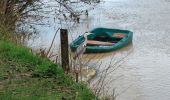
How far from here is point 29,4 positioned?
11734 mm

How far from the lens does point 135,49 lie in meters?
17.6

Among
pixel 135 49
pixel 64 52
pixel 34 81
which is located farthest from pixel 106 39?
pixel 34 81

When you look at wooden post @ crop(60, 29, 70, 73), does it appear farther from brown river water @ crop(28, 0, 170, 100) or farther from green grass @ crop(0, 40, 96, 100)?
brown river water @ crop(28, 0, 170, 100)

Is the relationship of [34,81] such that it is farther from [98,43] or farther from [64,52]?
[98,43]

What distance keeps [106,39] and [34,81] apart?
46.2ft

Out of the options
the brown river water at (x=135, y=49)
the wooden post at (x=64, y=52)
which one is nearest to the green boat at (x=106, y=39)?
the brown river water at (x=135, y=49)

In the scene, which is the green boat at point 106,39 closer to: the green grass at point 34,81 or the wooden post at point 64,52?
the wooden post at point 64,52

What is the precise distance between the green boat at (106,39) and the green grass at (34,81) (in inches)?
405

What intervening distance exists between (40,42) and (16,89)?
42.3 feet

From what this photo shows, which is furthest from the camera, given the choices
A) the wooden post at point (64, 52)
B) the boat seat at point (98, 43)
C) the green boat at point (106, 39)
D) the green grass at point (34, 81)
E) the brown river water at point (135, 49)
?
the boat seat at point (98, 43)

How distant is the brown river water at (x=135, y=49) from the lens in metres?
12.2

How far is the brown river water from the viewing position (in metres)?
12.2

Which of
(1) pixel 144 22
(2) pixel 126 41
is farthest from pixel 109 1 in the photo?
(2) pixel 126 41

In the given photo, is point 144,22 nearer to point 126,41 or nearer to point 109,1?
point 126,41
